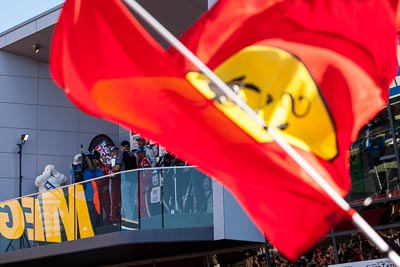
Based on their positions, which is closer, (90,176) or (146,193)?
(146,193)

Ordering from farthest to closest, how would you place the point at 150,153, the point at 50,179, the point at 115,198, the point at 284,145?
the point at 50,179 < the point at 150,153 < the point at 115,198 < the point at 284,145

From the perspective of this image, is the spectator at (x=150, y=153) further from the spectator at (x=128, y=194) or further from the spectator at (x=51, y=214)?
the spectator at (x=51, y=214)

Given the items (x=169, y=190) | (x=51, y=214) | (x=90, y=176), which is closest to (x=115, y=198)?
(x=169, y=190)

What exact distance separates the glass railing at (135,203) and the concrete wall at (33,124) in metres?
5.34

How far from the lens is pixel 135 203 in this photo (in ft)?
57.1

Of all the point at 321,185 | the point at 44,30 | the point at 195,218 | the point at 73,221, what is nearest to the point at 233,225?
the point at 195,218

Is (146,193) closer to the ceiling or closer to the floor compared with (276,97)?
closer to the ceiling

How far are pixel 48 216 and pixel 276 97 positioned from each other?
12.5 meters

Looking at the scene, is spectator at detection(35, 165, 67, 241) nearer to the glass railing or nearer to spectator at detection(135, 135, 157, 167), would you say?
the glass railing

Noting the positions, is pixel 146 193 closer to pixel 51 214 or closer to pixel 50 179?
pixel 51 214

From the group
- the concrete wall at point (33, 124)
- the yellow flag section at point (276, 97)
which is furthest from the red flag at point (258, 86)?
the concrete wall at point (33, 124)

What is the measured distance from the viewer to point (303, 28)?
25.3ft

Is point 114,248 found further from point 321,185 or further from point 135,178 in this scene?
point 321,185

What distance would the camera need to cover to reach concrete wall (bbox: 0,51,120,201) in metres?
24.0
